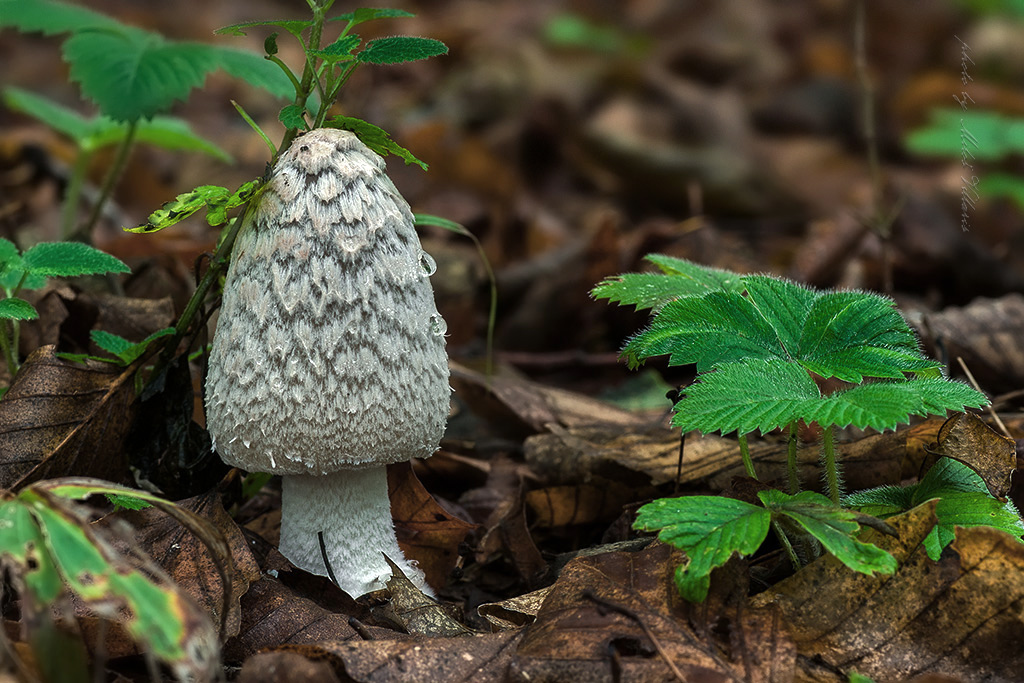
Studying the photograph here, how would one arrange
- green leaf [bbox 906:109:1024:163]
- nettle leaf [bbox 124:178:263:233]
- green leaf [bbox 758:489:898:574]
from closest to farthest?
1. green leaf [bbox 758:489:898:574]
2. nettle leaf [bbox 124:178:263:233]
3. green leaf [bbox 906:109:1024:163]

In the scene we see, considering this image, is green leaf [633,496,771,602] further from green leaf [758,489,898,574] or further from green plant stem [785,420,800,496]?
green plant stem [785,420,800,496]

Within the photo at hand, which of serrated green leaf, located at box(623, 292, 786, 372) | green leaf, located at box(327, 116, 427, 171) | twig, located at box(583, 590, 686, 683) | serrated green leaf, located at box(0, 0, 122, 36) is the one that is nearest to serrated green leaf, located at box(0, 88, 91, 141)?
serrated green leaf, located at box(0, 0, 122, 36)

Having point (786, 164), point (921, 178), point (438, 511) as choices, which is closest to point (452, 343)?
point (438, 511)

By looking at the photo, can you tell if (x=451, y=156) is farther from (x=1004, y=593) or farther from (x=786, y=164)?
(x=1004, y=593)

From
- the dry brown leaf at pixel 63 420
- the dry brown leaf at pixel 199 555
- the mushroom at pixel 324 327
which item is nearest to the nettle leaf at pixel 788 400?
the mushroom at pixel 324 327

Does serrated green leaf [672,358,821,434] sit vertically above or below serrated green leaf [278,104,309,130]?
below

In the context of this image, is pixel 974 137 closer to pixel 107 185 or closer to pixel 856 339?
pixel 856 339

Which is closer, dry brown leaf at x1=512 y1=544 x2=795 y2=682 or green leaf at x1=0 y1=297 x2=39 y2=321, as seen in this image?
dry brown leaf at x1=512 y1=544 x2=795 y2=682
